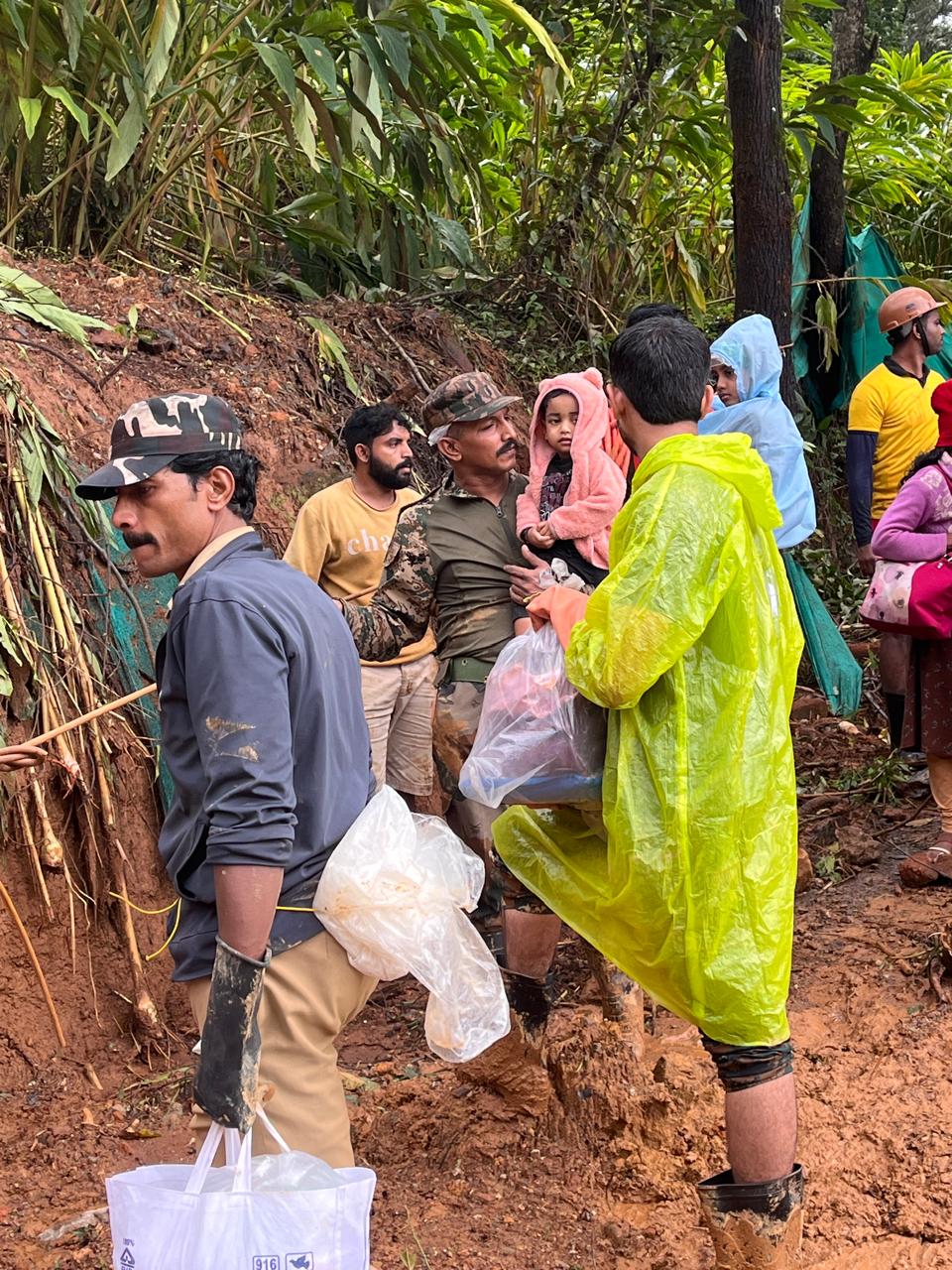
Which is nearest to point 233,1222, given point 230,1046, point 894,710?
point 230,1046

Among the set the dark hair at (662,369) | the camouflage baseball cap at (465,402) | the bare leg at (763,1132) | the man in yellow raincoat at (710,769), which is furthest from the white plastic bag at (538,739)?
the camouflage baseball cap at (465,402)

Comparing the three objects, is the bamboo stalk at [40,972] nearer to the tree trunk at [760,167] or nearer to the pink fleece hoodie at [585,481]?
the pink fleece hoodie at [585,481]

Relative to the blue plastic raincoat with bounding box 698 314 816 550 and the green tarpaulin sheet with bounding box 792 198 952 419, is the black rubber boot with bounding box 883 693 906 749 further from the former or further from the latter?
the green tarpaulin sheet with bounding box 792 198 952 419

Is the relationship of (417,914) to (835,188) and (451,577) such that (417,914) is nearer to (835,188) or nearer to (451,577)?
(451,577)

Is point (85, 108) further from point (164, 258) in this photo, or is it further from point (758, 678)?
point (758, 678)

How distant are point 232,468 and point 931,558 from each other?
308 centimetres

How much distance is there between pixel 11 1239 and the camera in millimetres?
3354

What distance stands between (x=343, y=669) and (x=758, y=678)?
868 mm

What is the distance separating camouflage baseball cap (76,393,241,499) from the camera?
231cm

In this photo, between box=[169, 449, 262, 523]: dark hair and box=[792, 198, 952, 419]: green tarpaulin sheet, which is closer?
box=[169, 449, 262, 523]: dark hair

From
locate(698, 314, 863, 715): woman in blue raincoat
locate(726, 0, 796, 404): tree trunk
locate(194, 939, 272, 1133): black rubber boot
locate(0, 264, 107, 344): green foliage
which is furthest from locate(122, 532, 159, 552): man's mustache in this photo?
locate(726, 0, 796, 404): tree trunk

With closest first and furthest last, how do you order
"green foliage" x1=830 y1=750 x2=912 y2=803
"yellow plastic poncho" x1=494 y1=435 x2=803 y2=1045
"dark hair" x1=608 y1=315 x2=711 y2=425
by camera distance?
"yellow plastic poncho" x1=494 y1=435 x2=803 y2=1045
"dark hair" x1=608 y1=315 x2=711 y2=425
"green foliage" x1=830 y1=750 x2=912 y2=803

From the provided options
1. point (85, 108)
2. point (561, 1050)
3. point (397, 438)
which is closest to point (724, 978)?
point (561, 1050)

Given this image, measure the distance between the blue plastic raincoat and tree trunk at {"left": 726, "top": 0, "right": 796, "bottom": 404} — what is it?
60.8 inches
